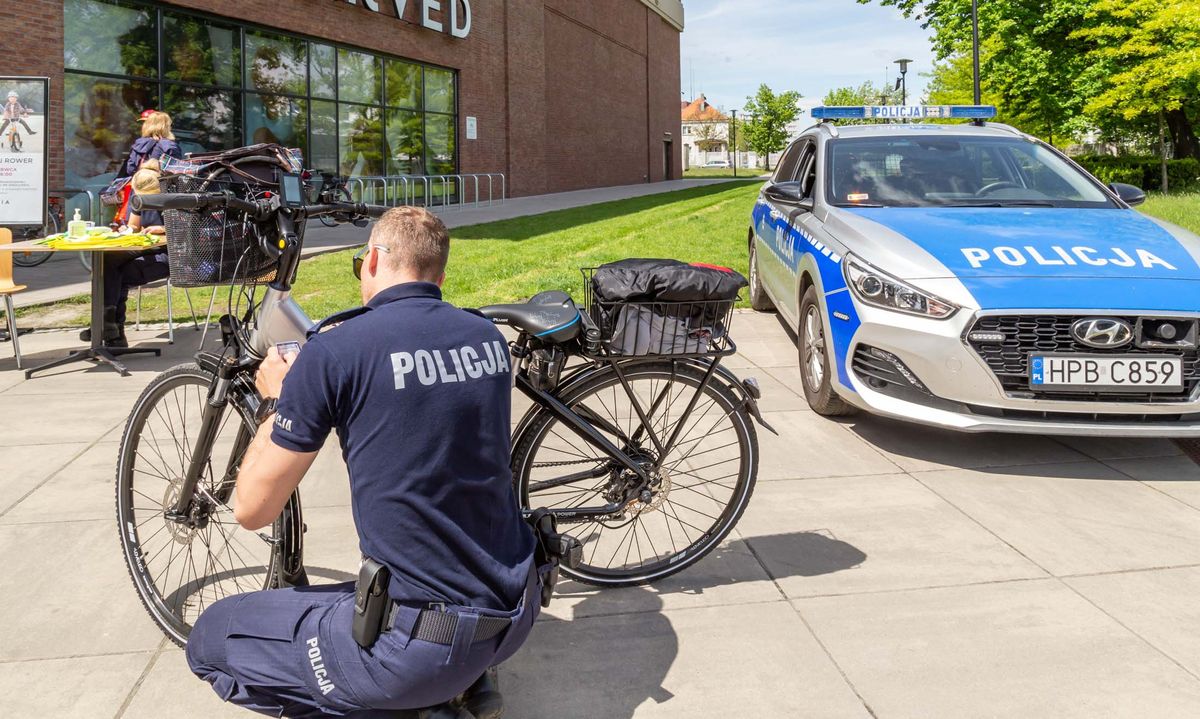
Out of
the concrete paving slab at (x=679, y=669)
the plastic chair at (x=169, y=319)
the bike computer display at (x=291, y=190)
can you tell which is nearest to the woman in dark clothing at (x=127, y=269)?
the plastic chair at (x=169, y=319)

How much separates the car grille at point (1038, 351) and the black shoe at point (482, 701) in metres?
3.12

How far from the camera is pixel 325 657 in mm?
2273

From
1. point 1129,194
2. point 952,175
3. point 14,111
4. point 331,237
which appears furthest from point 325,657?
point 331,237

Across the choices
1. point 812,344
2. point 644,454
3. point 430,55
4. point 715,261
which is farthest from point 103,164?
point 644,454

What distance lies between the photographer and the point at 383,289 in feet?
7.98

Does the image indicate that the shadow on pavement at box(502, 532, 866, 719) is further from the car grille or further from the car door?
the car door

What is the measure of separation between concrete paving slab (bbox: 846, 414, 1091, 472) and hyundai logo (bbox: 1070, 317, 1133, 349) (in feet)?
2.49

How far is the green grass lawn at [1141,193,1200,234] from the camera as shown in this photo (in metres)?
15.2

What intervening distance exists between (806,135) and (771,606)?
518cm

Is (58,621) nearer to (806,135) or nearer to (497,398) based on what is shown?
(497,398)

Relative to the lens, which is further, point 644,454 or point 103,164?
point 103,164

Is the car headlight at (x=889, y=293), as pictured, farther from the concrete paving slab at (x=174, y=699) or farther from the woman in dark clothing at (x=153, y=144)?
the woman in dark clothing at (x=153, y=144)

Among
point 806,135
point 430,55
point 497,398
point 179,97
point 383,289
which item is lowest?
point 497,398

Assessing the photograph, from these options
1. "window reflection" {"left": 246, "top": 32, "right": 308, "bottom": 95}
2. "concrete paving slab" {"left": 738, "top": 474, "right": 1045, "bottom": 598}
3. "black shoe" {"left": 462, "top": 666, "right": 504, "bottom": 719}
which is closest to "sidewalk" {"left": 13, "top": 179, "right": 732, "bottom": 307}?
"window reflection" {"left": 246, "top": 32, "right": 308, "bottom": 95}
